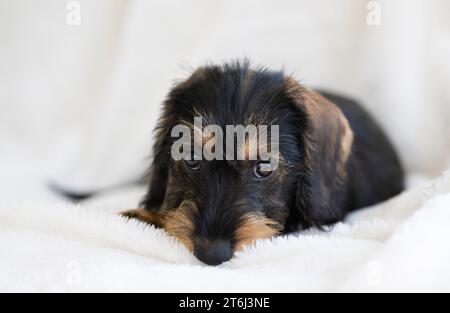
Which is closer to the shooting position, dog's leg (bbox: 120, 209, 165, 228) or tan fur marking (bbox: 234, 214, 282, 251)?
tan fur marking (bbox: 234, 214, 282, 251)

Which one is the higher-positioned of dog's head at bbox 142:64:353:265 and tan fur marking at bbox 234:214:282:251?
dog's head at bbox 142:64:353:265

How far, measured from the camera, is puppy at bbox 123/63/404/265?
2.04 meters

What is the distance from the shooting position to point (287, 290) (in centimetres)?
170

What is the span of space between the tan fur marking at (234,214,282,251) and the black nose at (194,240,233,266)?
47 millimetres

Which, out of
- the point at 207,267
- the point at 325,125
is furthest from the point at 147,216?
the point at 325,125

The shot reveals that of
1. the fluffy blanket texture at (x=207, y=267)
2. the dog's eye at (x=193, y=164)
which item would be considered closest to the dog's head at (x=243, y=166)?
the dog's eye at (x=193, y=164)

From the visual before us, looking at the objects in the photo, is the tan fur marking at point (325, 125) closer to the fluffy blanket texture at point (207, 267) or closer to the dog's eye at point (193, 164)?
the fluffy blanket texture at point (207, 267)

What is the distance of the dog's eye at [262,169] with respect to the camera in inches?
85.0

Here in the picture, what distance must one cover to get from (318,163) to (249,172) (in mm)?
343

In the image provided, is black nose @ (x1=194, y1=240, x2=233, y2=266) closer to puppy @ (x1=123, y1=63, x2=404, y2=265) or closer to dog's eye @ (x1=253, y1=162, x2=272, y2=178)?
puppy @ (x1=123, y1=63, x2=404, y2=265)

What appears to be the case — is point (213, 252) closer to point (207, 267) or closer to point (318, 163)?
point (207, 267)

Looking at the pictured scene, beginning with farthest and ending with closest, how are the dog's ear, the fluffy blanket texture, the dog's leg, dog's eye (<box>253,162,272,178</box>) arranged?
1. the dog's leg
2. the dog's ear
3. dog's eye (<box>253,162,272,178</box>)
4. the fluffy blanket texture

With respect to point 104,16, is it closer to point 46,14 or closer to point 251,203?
point 46,14

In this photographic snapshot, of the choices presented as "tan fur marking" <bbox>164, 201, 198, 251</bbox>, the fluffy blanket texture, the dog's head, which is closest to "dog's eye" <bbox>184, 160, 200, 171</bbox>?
the dog's head
